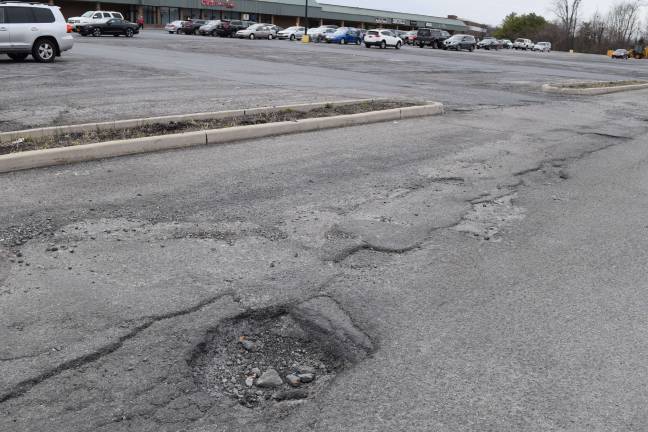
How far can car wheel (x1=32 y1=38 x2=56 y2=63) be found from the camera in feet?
61.2

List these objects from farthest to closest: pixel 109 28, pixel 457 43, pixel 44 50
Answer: pixel 457 43, pixel 109 28, pixel 44 50

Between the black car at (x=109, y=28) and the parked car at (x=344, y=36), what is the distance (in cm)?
1954

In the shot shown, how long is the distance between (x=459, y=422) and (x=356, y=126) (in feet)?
27.2

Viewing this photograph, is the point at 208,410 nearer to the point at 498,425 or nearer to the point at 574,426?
the point at 498,425

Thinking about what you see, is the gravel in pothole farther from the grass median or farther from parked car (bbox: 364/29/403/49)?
parked car (bbox: 364/29/403/49)

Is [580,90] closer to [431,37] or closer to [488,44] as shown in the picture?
[431,37]

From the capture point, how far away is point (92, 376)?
122 inches

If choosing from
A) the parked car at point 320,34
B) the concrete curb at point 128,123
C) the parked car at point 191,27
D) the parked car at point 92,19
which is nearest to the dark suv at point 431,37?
the parked car at point 320,34

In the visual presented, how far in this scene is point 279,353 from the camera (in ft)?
11.5

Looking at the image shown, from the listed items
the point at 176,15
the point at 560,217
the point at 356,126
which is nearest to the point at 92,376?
the point at 560,217

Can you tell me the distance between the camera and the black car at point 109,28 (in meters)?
42.4

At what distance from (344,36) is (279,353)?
55.6 metres

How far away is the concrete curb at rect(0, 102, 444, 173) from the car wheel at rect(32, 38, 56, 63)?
12.8 meters

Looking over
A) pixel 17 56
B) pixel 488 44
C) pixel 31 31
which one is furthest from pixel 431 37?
pixel 31 31
